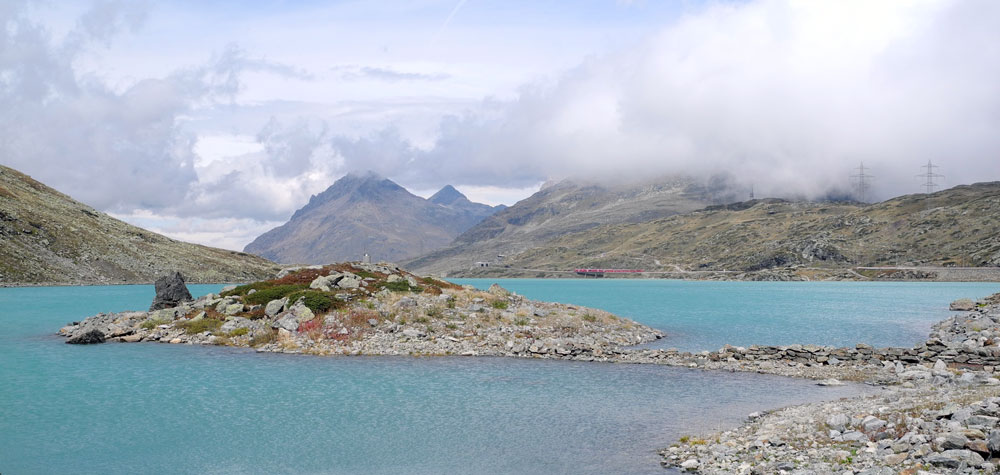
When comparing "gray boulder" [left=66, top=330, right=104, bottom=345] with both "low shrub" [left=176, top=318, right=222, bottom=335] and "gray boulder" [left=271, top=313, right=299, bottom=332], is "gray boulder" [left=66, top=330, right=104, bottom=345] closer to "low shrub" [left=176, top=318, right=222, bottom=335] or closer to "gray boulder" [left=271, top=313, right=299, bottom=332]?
"low shrub" [left=176, top=318, right=222, bottom=335]

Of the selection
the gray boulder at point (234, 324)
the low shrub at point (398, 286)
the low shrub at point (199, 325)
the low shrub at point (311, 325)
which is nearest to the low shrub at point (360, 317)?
the low shrub at point (311, 325)

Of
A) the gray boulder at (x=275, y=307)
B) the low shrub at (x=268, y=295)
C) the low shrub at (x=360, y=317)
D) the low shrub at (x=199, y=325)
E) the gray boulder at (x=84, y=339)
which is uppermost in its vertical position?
the low shrub at (x=268, y=295)

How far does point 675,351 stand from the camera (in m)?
49.0

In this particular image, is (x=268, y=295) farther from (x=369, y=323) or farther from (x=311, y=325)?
(x=369, y=323)

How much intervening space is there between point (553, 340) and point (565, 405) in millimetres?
19246

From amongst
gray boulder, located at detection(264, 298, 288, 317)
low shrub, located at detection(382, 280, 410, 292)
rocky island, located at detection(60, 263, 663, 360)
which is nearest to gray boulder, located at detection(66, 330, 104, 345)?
rocky island, located at detection(60, 263, 663, 360)

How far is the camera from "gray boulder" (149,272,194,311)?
69.2m

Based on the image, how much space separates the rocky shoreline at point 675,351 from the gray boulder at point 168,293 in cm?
352

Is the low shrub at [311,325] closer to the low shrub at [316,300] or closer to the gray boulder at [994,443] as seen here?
the low shrub at [316,300]

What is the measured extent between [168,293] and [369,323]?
28.3 m

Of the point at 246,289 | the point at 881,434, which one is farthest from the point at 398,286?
the point at 881,434

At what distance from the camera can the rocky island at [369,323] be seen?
170 ft

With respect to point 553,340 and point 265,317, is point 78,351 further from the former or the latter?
point 553,340

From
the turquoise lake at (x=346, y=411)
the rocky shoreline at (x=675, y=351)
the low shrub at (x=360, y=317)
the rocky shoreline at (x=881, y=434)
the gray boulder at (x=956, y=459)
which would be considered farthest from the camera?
the low shrub at (x=360, y=317)
